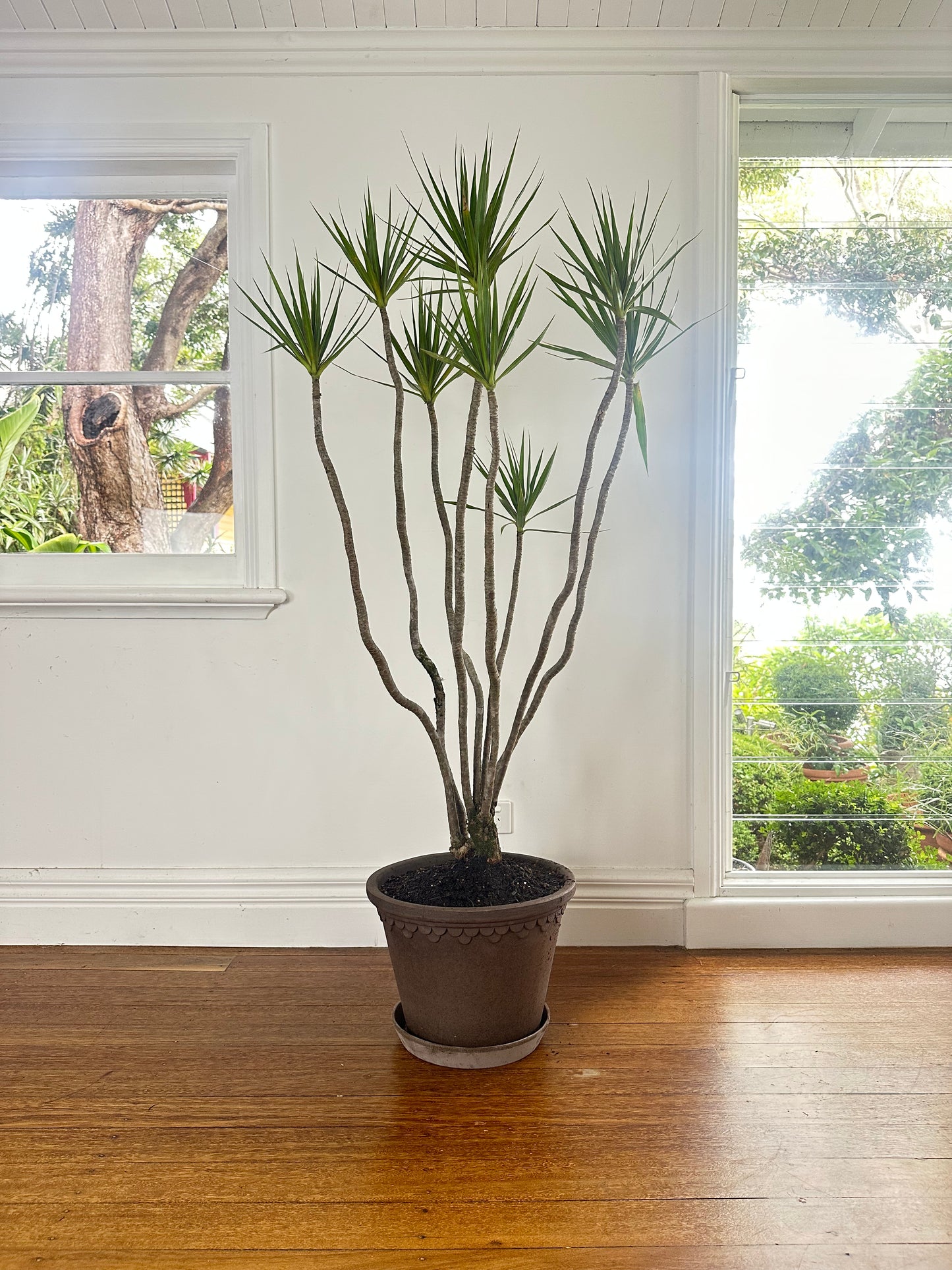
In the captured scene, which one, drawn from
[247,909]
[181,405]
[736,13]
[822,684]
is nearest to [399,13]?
[736,13]

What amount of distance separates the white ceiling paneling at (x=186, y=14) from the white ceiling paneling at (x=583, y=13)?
87cm

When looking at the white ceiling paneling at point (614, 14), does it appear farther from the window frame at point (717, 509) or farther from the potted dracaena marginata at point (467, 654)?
the potted dracaena marginata at point (467, 654)

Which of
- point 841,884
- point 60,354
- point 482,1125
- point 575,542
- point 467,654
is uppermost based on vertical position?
point 60,354

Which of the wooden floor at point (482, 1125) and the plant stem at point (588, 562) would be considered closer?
the wooden floor at point (482, 1125)

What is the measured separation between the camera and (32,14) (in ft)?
6.84

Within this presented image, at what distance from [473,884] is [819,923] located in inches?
39.3

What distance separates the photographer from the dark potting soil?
1.67 m

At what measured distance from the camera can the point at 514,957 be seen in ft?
5.37

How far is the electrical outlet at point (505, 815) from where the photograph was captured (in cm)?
219

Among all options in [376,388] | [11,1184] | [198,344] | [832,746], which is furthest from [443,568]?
[11,1184]

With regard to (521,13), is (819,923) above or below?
below

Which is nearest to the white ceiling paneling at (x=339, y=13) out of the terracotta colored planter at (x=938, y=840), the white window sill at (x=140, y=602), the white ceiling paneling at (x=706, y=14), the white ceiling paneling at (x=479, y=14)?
the white ceiling paneling at (x=479, y=14)

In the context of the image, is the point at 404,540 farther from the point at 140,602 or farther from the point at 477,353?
the point at 140,602

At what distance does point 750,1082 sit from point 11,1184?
1.20 m
